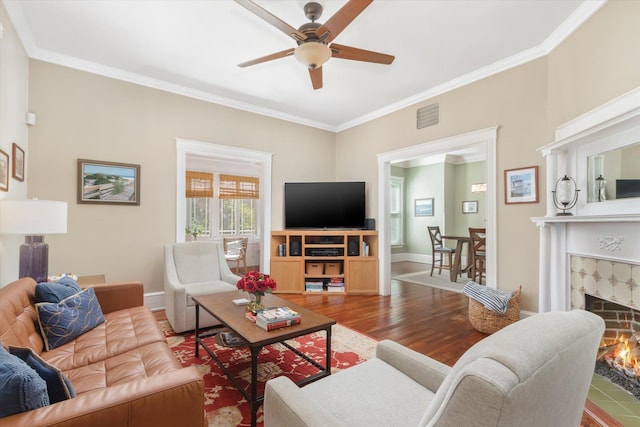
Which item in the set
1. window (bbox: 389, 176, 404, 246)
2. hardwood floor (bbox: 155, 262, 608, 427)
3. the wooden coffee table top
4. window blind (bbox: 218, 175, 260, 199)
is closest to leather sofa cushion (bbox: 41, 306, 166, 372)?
the wooden coffee table top

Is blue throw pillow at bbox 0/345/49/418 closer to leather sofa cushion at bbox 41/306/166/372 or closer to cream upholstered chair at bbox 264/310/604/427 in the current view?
leather sofa cushion at bbox 41/306/166/372

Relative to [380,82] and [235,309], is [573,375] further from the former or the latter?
[380,82]

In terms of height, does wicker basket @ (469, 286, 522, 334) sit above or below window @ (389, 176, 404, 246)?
below

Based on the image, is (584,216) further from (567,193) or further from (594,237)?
(567,193)

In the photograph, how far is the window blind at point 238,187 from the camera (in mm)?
6992

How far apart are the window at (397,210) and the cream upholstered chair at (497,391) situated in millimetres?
7340

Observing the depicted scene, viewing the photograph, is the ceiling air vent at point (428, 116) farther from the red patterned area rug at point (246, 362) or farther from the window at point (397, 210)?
the window at point (397, 210)

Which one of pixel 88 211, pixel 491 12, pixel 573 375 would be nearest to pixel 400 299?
pixel 491 12

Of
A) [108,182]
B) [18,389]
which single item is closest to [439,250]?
[108,182]

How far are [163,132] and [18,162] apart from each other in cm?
151

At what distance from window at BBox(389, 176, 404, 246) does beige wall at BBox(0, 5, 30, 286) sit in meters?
7.40

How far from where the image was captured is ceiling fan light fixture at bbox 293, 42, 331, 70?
7.35 ft

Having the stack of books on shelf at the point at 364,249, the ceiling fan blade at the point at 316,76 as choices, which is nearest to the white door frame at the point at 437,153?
the stack of books on shelf at the point at 364,249

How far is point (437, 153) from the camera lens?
4.06m
